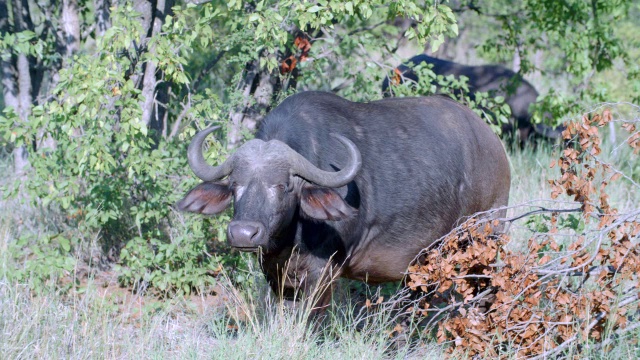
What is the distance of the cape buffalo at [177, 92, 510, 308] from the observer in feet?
15.0

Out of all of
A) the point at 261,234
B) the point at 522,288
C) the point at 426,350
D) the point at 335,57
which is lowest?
the point at 426,350

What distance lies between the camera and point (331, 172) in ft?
→ 15.3

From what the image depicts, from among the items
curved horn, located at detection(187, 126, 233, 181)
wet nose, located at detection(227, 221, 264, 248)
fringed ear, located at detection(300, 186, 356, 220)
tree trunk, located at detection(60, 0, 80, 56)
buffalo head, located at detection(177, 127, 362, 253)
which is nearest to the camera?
wet nose, located at detection(227, 221, 264, 248)

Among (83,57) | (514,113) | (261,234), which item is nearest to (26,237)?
(83,57)

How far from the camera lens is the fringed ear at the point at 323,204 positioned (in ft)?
15.1

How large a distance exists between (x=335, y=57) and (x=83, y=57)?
2.52 meters

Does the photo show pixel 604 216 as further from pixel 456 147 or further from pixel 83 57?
pixel 83 57

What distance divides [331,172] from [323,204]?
191 millimetres

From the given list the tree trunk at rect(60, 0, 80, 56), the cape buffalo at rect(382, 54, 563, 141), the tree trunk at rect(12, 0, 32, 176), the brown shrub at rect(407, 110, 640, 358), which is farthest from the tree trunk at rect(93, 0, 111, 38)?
the cape buffalo at rect(382, 54, 563, 141)

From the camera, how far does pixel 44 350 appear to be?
4.30m

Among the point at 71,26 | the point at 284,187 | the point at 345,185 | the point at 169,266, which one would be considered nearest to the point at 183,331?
the point at 169,266

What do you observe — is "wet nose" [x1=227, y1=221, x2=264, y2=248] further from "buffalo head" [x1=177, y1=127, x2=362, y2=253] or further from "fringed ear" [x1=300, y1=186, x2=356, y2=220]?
"fringed ear" [x1=300, y1=186, x2=356, y2=220]

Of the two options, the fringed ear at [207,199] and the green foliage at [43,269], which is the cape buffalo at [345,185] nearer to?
the fringed ear at [207,199]

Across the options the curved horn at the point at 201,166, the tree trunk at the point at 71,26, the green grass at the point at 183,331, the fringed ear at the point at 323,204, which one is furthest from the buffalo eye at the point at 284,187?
the tree trunk at the point at 71,26
